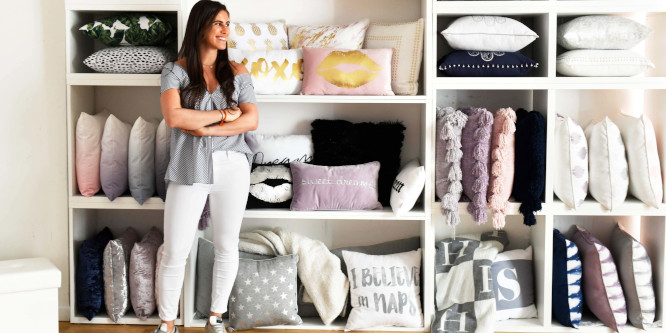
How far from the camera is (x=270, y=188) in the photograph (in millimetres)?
2988

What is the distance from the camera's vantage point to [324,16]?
3.21 meters

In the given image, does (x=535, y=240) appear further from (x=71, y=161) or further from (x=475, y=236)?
(x=71, y=161)

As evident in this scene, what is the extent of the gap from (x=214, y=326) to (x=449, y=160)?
1.20 meters

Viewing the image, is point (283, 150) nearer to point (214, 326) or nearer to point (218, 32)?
point (218, 32)

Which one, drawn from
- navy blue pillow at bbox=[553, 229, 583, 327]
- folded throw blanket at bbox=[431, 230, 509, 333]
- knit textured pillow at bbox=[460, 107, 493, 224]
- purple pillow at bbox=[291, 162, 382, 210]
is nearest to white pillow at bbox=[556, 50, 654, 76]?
knit textured pillow at bbox=[460, 107, 493, 224]

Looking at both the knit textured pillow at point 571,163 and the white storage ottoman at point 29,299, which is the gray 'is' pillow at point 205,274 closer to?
the white storage ottoman at point 29,299

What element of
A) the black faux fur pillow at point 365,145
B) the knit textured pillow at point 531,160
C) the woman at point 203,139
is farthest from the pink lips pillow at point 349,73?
the knit textured pillow at point 531,160

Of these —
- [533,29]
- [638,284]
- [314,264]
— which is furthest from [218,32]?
[638,284]

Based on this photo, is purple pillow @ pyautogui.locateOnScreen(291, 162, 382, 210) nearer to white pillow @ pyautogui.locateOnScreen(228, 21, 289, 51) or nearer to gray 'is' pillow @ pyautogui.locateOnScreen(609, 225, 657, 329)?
white pillow @ pyautogui.locateOnScreen(228, 21, 289, 51)

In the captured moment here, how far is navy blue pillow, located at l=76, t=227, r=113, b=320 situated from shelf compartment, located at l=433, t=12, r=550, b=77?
5.58 feet

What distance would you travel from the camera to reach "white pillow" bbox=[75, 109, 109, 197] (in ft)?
9.73

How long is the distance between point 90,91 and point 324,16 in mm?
1155

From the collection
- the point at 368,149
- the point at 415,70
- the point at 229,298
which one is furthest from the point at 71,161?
the point at 415,70

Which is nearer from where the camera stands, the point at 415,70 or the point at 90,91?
the point at 415,70
